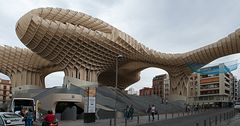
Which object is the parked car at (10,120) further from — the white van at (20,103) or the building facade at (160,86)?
the building facade at (160,86)

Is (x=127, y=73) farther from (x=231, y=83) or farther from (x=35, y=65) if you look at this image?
(x=231, y=83)

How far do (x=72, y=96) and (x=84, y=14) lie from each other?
24.1 metres

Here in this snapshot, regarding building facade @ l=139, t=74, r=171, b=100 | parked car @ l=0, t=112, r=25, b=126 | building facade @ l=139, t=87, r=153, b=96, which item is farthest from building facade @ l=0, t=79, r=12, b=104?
parked car @ l=0, t=112, r=25, b=126

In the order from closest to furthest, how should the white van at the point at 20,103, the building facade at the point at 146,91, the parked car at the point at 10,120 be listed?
the parked car at the point at 10,120 → the white van at the point at 20,103 → the building facade at the point at 146,91

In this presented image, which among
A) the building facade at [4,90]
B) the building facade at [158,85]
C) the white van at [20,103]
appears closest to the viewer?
the white van at [20,103]

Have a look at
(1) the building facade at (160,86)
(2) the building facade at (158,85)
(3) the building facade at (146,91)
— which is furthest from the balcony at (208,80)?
(3) the building facade at (146,91)

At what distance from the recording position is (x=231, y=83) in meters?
161

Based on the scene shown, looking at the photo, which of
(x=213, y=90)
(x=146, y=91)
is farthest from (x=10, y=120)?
(x=146, y=91)

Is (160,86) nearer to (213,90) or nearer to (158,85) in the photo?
(158,85)

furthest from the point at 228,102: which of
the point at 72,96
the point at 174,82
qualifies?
the point at 72,96

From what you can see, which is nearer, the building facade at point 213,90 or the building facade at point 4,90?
the building facade at point 213,90

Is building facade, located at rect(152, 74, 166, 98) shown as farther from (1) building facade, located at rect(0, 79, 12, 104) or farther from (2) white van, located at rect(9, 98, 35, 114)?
(2) white van, located at rect(9, 98, 35, 114)

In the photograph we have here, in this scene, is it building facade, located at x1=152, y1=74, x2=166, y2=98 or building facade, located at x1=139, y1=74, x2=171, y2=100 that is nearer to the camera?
building facade, located at x1=139, y1=74, x2=171, y2=100

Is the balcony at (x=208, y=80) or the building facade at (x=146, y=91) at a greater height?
the balcony at (x=208, y=80)
